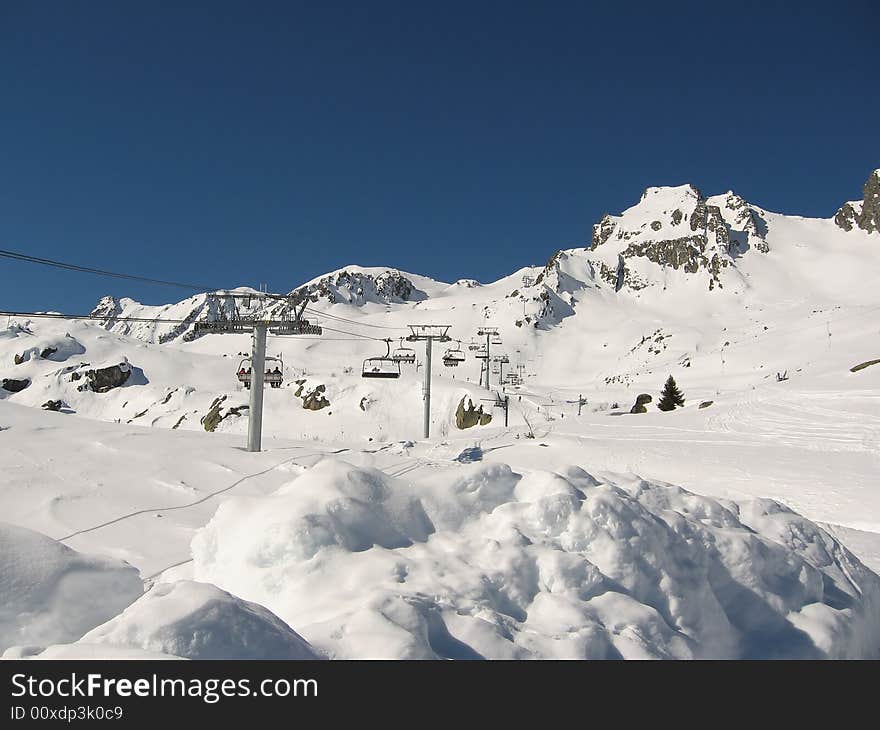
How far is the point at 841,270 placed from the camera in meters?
155

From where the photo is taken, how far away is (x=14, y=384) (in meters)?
65.7

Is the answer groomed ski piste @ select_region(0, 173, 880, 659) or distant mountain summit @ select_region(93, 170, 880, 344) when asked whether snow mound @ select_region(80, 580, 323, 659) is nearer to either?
groomed ski piste @ select_region(0, 173, 880, 659)

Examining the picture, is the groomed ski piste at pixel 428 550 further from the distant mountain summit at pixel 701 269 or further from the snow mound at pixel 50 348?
the distant mountain summit at pixel 701 269

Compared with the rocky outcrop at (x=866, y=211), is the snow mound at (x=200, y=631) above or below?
below

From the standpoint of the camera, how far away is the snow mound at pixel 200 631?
134 inches

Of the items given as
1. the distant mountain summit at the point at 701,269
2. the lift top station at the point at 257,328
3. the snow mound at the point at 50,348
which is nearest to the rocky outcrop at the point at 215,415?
the lift top station at the point at 257,328

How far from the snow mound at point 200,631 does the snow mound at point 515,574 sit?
39 cm

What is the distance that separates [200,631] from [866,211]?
22713 centimetres

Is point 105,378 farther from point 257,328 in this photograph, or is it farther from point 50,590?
Answer: point 50,590

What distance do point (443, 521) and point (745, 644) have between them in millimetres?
3138

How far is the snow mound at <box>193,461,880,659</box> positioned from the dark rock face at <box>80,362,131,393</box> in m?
65.0
